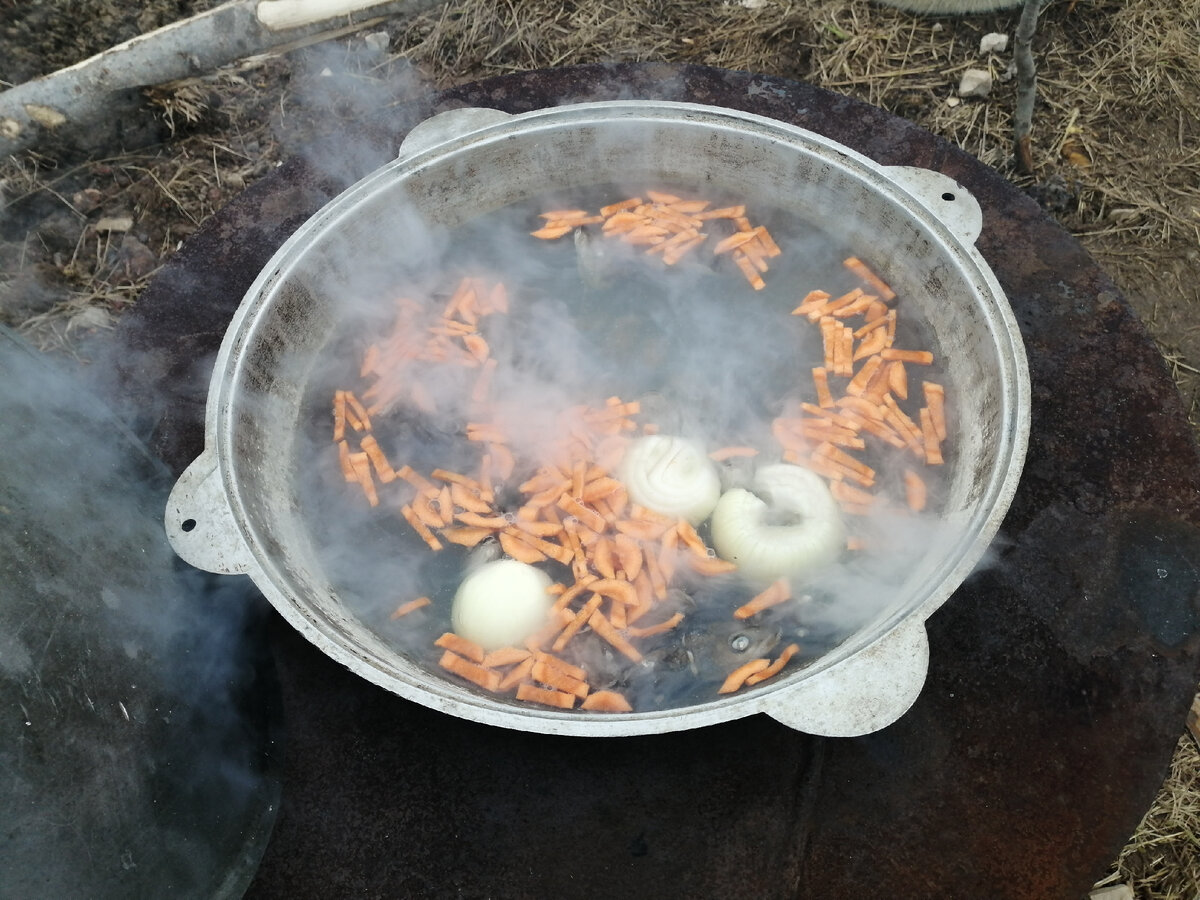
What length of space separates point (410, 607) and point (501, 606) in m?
0.28

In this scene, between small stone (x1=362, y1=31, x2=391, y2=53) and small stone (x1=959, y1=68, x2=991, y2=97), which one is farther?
small stone (x1=362, y1=31, x2=391, y2=53)

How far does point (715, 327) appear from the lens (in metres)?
2.94

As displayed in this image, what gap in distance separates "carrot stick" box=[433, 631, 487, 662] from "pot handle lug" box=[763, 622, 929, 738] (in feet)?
2.98

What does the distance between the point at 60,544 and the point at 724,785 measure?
173 centimetres

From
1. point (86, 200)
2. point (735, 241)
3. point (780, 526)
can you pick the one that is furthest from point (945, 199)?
point (86, 200)

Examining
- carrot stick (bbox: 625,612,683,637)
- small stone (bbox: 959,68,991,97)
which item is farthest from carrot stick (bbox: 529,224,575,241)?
small stone (bbox: 959,68,991,97)

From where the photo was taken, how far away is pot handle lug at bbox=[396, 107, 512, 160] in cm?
275

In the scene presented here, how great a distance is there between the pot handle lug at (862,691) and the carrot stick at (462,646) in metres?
0.91

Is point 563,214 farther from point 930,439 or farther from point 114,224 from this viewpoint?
point 114,224

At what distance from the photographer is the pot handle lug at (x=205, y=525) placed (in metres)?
2.01

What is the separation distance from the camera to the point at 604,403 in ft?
9.19

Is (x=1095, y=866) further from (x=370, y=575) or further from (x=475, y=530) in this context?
(x=370, y=575)

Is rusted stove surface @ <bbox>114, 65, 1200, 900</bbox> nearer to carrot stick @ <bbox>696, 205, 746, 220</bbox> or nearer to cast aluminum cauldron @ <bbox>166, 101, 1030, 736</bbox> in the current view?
cast aluminum cauldron @ <bbox>166, 101, 1030, 736</bbox>

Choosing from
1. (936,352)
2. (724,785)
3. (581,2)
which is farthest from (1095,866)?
(581,2)
